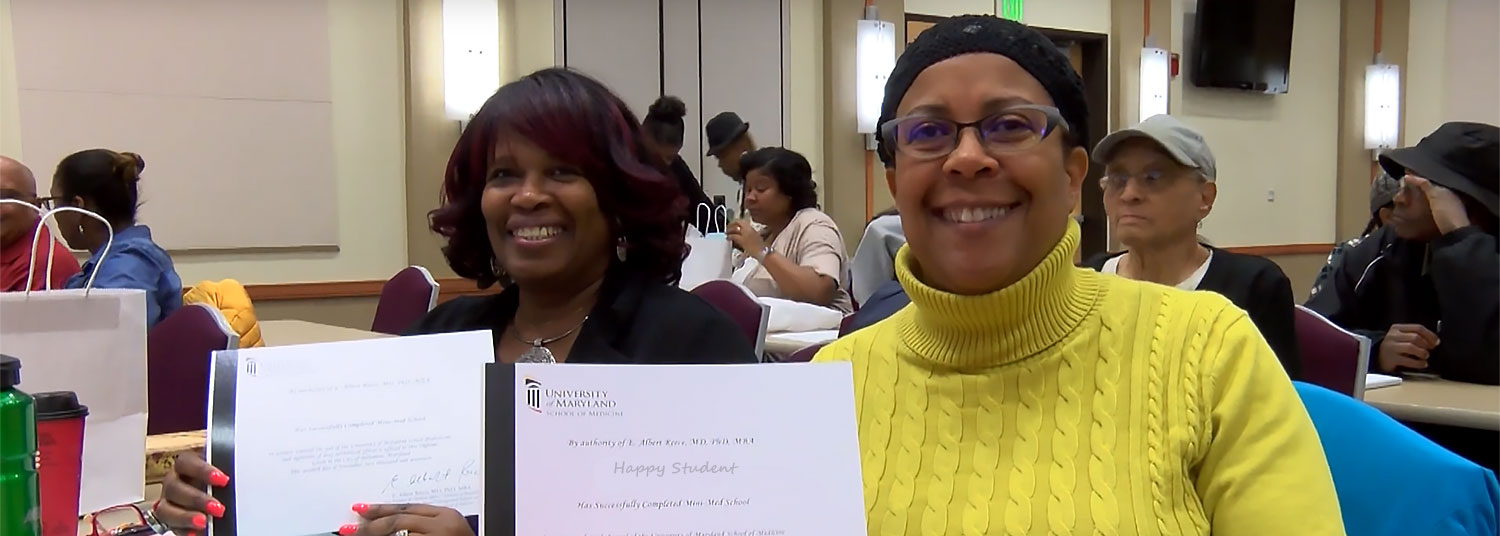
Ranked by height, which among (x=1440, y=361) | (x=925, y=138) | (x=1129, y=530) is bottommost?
(x=1440, y=361)

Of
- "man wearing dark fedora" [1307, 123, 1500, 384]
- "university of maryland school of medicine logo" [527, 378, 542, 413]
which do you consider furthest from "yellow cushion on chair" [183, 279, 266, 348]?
"man wearing dark fedora" [1307, 123, 1500, 384]

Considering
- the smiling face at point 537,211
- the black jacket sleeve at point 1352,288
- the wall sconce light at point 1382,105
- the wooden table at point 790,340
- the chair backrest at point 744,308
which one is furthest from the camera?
the wall sconce light at point 1382,105

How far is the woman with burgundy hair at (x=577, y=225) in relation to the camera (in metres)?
1.69

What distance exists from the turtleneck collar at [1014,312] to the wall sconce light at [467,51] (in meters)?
4.25

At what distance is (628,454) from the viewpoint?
Answer: 1.00 metres

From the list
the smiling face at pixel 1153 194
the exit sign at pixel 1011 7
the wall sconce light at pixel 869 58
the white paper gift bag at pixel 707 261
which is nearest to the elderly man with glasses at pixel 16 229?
the white paper gift bag at pixel 707 261

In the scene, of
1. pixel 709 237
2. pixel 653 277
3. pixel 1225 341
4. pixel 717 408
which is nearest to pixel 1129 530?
pixel 1225 341

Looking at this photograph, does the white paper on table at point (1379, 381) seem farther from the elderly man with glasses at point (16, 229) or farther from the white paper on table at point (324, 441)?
the elderly man with glasses at point (16, 229)

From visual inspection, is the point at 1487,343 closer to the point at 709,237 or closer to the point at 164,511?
the point at 709,237

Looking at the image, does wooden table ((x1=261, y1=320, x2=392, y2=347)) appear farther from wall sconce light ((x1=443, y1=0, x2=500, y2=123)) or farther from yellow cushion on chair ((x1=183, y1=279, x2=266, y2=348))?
wall sconce light ((x1=443, y1=0, x2=500, y2=123))

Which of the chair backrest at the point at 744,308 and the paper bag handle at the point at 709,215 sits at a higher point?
the paper bag handle at the point at 709,215

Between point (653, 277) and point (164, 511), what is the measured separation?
83 cm

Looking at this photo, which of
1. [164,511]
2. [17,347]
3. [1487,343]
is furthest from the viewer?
[1487,343]

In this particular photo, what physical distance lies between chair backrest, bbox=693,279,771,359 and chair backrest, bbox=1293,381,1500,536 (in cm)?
169
